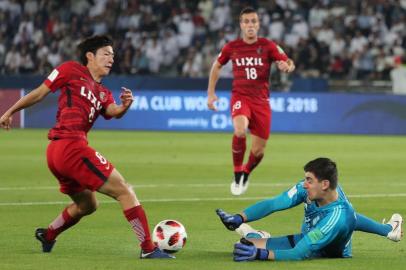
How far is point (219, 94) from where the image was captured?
29.3 meters

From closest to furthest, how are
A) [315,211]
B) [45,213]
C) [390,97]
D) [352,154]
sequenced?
[315,211], [45,213], [352,154], [390,97]

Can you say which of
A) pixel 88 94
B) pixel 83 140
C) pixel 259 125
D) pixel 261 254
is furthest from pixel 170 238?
pixel 259 125

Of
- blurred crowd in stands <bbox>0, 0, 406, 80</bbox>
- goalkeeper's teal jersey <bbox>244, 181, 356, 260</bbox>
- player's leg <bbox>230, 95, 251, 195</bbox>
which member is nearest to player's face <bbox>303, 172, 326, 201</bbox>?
goalkeeper's teal jersey <bbox>244, 181, 356, 260</bbox>

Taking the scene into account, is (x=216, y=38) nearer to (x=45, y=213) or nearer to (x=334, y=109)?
(x=334, y=109)

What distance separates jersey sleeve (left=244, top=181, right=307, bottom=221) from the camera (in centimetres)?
927

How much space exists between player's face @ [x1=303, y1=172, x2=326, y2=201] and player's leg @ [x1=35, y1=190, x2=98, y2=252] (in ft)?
6.53

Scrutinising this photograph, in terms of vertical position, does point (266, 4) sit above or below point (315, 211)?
above

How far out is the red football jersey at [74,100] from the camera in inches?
364

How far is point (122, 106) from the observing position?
9383mm

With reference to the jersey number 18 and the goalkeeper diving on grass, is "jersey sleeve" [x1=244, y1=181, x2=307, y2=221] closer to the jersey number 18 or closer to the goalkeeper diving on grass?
the goalkeeper diving on grass

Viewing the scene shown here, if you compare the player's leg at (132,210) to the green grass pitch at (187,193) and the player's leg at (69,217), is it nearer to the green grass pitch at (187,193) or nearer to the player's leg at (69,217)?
the green grass pitch at (187,193)

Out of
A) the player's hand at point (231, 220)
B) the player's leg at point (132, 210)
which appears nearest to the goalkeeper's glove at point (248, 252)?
the player's hand at point (231, 220)

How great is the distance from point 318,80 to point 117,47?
25.0ft

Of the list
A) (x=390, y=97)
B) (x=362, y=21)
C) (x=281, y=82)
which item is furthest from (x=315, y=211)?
(x=362, y=21)
